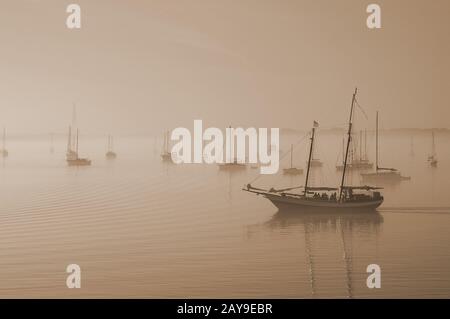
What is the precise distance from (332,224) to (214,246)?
8.26 m

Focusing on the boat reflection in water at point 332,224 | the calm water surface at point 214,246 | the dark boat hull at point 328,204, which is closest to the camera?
the calm water surface at point 214,246

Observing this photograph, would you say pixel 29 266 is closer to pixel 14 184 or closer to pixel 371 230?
pixel 371 230

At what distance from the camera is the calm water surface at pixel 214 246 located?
17.9 m

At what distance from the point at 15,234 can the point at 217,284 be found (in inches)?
570

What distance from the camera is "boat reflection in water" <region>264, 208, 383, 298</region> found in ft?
83.5

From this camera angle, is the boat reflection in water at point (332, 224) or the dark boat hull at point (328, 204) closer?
the boat reflection in water at point (332, 224)

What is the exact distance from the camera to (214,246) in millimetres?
25328

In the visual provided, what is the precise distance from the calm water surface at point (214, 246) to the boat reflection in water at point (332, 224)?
8 cm

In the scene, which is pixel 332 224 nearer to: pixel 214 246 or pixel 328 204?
pixel 328 204

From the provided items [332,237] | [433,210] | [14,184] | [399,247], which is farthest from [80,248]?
[14,184]

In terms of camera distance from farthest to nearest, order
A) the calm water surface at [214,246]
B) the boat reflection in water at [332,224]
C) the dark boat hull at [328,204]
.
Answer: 1. the dark boat hull at [328,204]
2. the boat reflection in water at [332,224]
3. the calm water surface at [214,246]

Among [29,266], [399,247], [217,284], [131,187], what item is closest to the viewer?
[217,284]

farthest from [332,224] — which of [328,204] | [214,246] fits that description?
[214,246]
